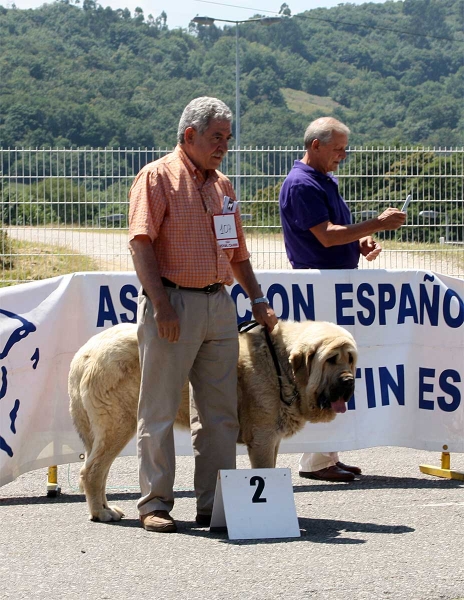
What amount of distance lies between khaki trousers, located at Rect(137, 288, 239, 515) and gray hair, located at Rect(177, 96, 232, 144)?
0.87m

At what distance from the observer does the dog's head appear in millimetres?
5473

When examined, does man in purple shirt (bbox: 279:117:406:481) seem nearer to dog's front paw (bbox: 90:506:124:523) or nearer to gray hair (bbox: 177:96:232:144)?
gray hair (bbox: 177:96:232:144)

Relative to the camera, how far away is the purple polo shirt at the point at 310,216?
6.48 metres

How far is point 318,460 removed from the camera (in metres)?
6.92

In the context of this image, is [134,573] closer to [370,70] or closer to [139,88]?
[139,88]

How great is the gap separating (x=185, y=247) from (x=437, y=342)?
2.47 meters

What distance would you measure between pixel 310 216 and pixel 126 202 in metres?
8.20

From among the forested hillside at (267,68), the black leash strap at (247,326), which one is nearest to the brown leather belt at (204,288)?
the black leash strap at (247,326)

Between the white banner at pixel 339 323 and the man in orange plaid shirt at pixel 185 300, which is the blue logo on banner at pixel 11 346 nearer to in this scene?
the white banner at pixel 339 323

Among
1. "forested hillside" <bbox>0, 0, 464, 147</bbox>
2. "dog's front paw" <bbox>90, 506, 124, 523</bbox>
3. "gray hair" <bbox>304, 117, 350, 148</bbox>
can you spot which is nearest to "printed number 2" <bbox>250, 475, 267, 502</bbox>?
"dog's front paw" <bbox>90, 506, 124, 523</bbox>

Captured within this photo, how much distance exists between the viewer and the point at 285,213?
21.8ft

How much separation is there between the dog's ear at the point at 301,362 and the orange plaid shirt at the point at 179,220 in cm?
65

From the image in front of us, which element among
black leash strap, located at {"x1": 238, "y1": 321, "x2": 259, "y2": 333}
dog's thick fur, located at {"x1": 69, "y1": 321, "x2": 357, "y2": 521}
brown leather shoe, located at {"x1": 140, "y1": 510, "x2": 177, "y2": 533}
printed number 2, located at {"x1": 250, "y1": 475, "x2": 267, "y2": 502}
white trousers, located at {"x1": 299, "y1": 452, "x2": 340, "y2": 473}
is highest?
black leash strap, located at {"x1": 238, "y1": 321, "x2": 259, "y2": 333}

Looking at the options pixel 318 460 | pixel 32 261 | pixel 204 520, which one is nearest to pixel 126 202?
pixel 32 261
